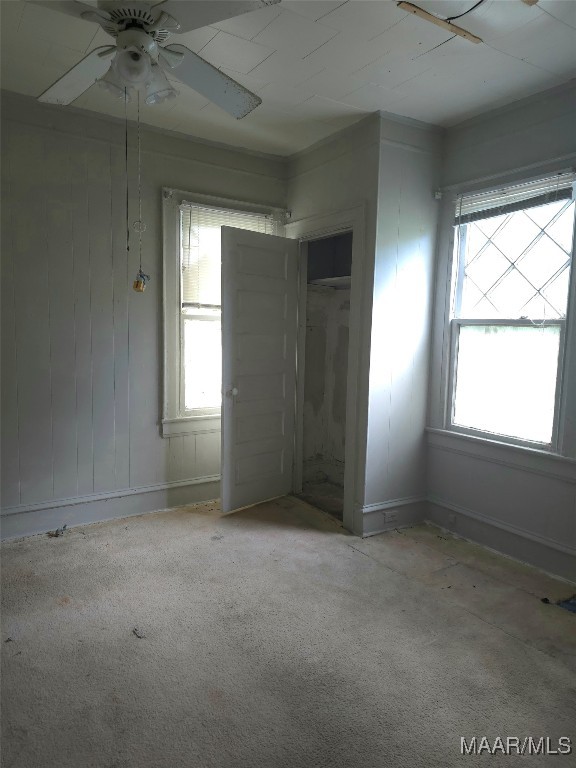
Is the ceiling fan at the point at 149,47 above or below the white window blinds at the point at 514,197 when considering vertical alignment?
above

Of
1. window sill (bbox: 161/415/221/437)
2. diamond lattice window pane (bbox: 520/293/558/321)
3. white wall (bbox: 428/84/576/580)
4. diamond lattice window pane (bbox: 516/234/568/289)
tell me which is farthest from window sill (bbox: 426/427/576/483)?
window sill (bbox: 161/415/221/437)

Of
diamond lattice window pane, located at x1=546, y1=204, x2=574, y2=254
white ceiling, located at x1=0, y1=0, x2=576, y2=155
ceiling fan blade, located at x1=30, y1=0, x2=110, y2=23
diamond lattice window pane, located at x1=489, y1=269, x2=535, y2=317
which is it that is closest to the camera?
ceiling fan blade, located at x1=30, y1=0, x2=110, y2=23

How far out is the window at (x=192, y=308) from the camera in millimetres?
3658

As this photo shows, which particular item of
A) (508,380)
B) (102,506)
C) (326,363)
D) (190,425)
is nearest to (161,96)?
(190,425)

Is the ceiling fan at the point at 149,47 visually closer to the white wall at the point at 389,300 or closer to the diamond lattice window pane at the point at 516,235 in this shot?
the white wall at the point at 389,300

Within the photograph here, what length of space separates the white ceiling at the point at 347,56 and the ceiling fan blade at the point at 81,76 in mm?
385

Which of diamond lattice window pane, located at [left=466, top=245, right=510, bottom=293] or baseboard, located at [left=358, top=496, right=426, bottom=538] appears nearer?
diamond lattice window pane, located at [left=466, top=245, right=510, bottom=293]

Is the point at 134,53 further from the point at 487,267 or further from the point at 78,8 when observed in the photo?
the point at 487,267

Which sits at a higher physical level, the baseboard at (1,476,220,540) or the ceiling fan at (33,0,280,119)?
the ceiling fan at (33,0,280,119)

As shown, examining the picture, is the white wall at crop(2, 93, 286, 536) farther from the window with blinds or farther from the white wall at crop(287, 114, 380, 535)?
the white wall at crop(287, 114, 380, 535)

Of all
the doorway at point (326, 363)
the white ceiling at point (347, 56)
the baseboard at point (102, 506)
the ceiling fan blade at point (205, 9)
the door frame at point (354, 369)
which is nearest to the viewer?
the ceiling fan blade at point (205, 9)

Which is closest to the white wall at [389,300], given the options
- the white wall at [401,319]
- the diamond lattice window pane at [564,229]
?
the white wall at [401,319]

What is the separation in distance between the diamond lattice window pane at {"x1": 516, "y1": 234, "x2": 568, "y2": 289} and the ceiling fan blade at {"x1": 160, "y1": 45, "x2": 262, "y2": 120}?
1.85 metres

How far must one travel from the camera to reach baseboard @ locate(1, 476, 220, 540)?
322 cm
